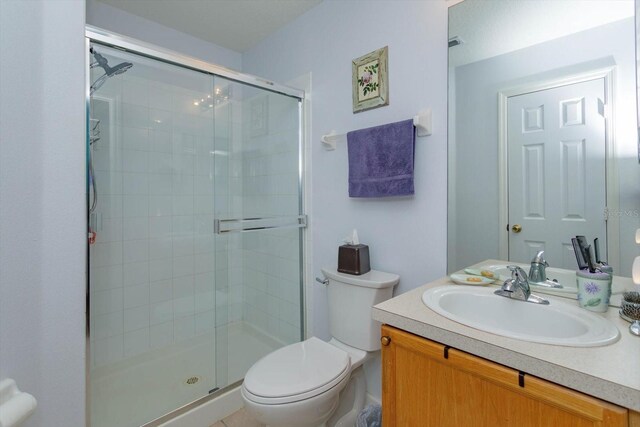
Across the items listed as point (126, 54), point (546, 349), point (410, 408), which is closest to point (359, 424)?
point (410, 408)

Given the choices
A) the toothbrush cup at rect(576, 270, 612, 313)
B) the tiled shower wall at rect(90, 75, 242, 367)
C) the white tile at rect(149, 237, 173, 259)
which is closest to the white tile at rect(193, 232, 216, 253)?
the tiled shower wall at rect(90, 75, 242, 367)

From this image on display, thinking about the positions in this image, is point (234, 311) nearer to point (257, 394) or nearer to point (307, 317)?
point (307, 317)

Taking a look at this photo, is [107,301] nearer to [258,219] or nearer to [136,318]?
[136,318]

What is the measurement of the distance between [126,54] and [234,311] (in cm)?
170

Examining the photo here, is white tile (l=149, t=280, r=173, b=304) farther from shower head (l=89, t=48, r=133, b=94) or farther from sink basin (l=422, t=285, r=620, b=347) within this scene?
sink basin (l=422, t=285, r=620, b=347)

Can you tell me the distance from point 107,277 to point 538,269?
7.71 feet

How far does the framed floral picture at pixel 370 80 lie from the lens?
1598mm

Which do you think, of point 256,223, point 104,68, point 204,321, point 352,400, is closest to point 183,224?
point 256,223

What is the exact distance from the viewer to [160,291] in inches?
86.2

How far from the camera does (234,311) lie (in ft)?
7.34

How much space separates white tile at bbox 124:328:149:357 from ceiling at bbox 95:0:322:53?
2158 mm

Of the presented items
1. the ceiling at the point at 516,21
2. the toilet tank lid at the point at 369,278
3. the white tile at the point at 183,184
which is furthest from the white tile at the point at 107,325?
the ceiling at the point at 516,21

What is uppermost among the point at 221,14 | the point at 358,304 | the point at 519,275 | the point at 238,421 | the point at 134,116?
the point at 221,14

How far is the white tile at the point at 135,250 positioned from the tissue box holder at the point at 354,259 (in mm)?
1416
